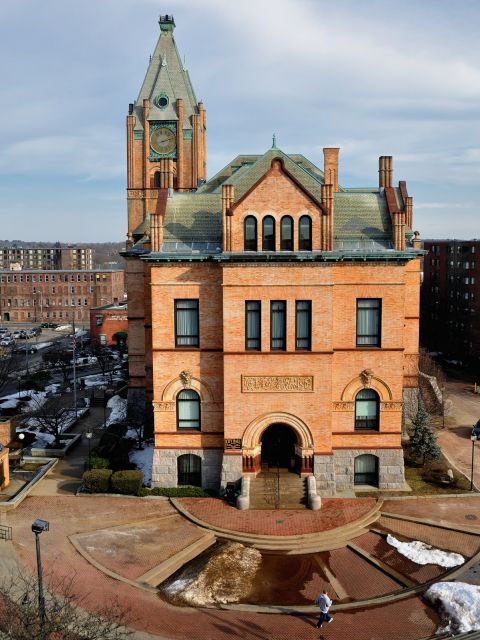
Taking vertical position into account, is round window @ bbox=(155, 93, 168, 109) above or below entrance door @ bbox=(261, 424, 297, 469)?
above

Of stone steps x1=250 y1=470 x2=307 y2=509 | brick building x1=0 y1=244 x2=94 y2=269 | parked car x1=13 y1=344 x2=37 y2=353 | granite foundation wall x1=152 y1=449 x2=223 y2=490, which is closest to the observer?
stone steps x1=250 y1=470 x2=307 y2=509

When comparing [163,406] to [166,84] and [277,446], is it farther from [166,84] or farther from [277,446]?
[166,84]

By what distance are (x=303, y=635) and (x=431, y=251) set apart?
7377 centimetres

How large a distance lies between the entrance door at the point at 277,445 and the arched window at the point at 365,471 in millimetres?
3470

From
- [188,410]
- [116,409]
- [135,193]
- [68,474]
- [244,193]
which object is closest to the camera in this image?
[244,193]

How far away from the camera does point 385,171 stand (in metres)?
38.4

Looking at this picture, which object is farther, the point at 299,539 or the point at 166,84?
the point at 166,84

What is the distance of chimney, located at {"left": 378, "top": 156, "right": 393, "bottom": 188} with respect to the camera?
38.3 meters

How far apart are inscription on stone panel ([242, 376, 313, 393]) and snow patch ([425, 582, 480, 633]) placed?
1083 cm

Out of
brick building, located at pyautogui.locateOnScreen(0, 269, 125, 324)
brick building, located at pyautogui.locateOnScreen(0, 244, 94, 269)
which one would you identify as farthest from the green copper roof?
brick building, located at pyautogui.locateOnScreen(0, 244, 94, 269)

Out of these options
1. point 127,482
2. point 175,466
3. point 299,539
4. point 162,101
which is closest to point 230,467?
point 175,466

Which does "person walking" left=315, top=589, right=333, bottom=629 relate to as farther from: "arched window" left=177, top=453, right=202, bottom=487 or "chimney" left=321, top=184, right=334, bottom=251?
"chimney" left=321, top=184, right=334, bottom=251

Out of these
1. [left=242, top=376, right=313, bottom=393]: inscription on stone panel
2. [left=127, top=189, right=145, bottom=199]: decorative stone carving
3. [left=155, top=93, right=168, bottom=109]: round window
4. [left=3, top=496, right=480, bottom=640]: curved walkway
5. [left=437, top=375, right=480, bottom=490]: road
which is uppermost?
[left=155, top=93, right=168, bottom=109]: round window

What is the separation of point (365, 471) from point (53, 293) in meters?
99.0
